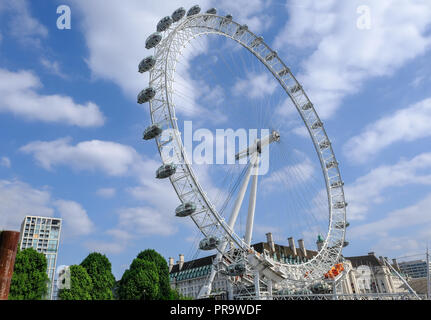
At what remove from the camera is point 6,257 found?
6684mm

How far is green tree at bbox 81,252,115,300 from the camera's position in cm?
4475

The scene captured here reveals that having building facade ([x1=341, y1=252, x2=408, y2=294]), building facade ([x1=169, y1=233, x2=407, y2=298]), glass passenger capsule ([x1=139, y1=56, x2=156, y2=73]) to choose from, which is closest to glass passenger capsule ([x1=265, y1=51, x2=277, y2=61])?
glass passenger capsule ([x1=139, y1=56, x2=156, y2=73])

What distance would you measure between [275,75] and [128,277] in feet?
125

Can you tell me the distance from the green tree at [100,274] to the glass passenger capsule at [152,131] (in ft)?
91.2

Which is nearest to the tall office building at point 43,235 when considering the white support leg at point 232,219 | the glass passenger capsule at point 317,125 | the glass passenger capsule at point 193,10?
the white support leg at point 232,219

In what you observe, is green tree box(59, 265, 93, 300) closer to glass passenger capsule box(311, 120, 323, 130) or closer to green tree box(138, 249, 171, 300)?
green tree box(138, 249, 171, 300)

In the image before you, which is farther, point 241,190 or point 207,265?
point 207,265

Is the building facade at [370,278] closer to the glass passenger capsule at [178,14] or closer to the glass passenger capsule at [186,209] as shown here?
the glass passenger capsule at [186,209]

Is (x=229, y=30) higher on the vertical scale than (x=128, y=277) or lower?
higher
